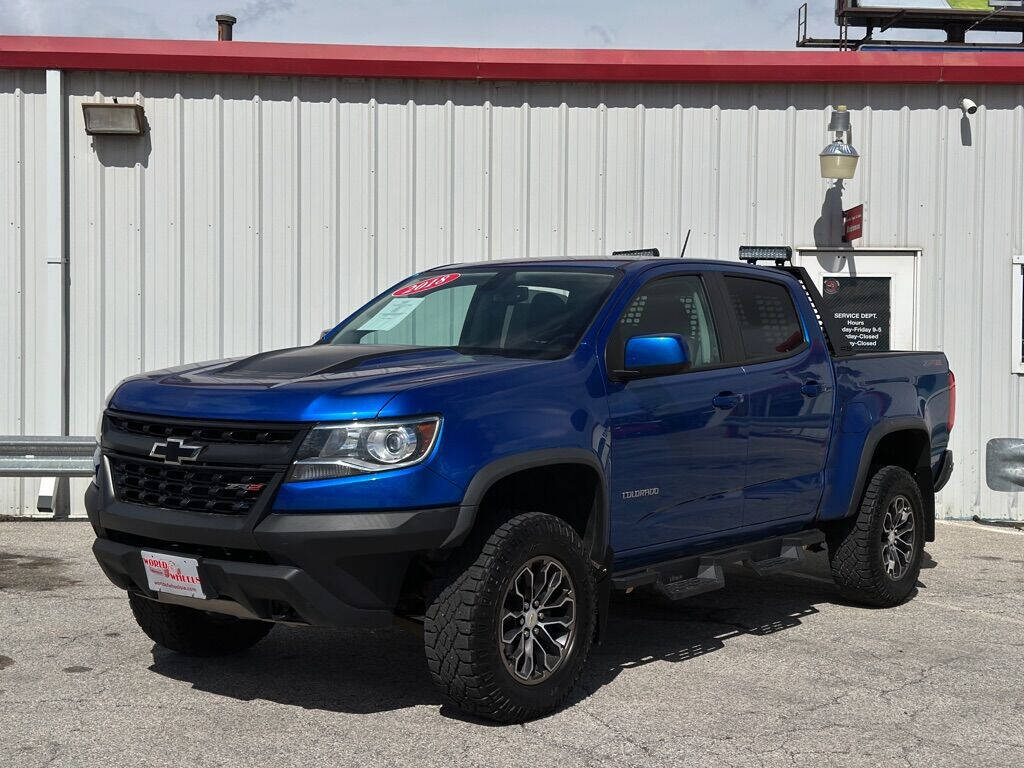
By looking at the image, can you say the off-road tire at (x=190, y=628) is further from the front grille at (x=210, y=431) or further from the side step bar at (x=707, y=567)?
the side step bar at (x=707, y=567)

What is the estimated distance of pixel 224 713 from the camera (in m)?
5.20

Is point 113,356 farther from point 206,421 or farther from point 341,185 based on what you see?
point 206,421

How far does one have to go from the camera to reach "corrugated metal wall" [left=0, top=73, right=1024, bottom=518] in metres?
11.2

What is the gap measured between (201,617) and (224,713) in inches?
32.4

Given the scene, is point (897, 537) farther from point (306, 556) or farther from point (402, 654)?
point (306, 556)

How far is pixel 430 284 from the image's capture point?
6645 millimetres

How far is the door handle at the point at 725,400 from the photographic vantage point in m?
6.10

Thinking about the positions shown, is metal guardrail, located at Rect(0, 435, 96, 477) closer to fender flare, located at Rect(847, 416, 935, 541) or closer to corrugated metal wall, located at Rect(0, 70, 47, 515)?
corrugated metal wall, located at Rect(0, 70, 47, 515)

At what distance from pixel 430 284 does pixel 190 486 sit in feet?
6.83

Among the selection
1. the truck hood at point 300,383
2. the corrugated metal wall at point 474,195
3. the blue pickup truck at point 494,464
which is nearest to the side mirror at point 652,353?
the blue pickup truck at point 494,464

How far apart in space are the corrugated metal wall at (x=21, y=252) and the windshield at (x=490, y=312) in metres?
5.49

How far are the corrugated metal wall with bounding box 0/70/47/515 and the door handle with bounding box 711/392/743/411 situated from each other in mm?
7087

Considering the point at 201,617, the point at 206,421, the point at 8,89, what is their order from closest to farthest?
the point at 206,421, the point at 201,617, the point at 8,89

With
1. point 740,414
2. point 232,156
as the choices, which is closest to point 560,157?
point 232,156
